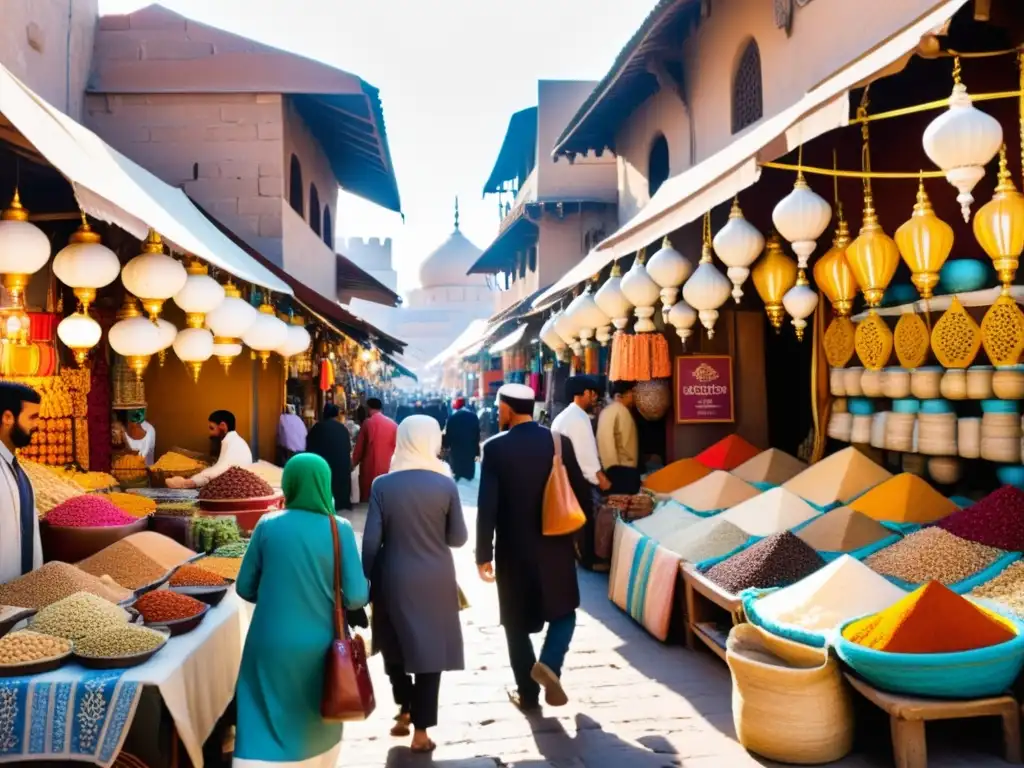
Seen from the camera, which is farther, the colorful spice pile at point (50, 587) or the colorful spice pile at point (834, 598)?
the colorful spice pile at point (834, 598)

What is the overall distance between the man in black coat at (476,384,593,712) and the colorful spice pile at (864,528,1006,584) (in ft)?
4.49

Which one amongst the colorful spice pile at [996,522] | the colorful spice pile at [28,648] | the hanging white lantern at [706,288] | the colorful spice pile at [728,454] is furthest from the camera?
the colorful spice pile at [728,454]

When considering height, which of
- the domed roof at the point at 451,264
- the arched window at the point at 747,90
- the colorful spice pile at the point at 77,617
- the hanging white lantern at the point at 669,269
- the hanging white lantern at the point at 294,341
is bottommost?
the colorful spice pile at the point at 77,617

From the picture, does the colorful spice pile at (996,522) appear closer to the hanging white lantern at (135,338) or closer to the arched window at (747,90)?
the arched window at (747,90)

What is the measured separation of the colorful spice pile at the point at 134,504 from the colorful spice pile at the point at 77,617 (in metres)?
1.83

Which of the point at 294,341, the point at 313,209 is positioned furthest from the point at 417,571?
the point at 313,209

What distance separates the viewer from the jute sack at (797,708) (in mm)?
3203

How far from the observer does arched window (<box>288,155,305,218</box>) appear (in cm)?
1088

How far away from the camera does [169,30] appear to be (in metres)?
9.88

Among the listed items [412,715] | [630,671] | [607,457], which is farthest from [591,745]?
[607,457]

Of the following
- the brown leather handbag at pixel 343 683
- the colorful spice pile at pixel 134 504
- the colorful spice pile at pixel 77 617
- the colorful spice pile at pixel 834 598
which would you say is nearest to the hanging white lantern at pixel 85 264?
the colorful spice pile at pixel 134 504

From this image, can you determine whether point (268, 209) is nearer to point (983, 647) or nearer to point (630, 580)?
point (630, 580)

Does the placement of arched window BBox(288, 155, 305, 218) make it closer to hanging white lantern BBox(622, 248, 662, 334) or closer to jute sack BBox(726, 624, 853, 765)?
hanging white lantern BBox(622, 248, 662, 334)

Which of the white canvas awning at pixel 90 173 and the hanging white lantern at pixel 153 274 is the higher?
the white canvas awning at pixel 90 173
